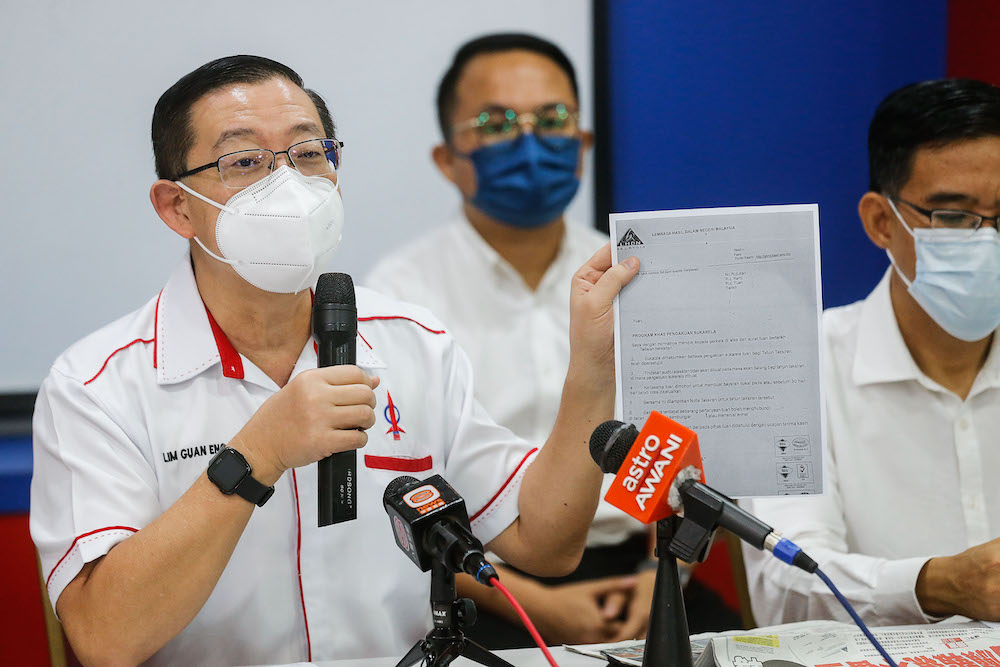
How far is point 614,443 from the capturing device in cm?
114

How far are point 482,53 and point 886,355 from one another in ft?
5.18

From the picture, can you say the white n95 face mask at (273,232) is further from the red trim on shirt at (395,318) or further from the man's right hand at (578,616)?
the man's right hand at (578,616)

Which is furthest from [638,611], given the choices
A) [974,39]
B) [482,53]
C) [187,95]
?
[974,39]

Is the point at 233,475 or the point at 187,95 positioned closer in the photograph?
the point at 233,475

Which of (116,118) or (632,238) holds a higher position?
(116,118)

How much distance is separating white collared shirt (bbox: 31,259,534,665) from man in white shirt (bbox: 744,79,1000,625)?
70 centimetres

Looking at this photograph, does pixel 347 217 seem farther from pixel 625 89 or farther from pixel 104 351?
pixel 104 351

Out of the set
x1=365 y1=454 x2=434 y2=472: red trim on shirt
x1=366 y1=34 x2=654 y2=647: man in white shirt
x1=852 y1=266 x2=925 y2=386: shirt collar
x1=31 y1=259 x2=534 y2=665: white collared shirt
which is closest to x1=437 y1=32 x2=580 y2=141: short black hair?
x1=366 y1=34 x2=654 y2=647: man in white shirt

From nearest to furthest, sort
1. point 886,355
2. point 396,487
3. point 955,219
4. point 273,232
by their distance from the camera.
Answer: point 396,487
point 273,232
point 955,219
point 886,355

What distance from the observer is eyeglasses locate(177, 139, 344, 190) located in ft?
5.00

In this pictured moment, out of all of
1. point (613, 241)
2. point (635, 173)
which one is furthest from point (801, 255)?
point (635, 173)

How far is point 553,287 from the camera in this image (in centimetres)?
284

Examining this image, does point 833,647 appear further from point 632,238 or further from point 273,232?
point 273,232

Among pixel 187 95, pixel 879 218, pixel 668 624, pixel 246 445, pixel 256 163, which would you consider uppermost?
pixel 187 95
